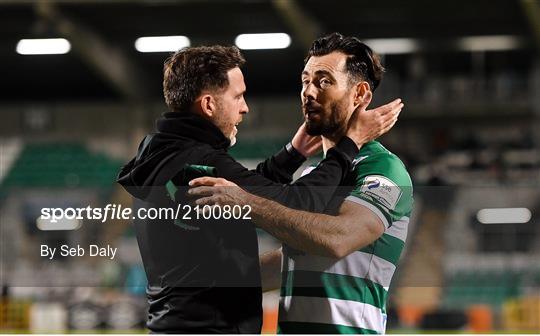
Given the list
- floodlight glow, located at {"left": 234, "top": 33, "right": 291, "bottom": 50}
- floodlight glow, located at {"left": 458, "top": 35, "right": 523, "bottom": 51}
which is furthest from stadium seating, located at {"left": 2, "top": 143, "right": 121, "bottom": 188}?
floodlight glow, located at {"left": 458, "top": 35, "right": 523, "bottom": 51}

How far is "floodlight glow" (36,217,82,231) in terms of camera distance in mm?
2609

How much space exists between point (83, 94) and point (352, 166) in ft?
50.4

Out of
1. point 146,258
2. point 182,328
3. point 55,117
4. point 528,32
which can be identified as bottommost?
point 182,328

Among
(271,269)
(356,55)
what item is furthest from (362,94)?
(271,269)

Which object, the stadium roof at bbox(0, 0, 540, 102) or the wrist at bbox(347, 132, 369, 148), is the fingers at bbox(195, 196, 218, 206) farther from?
the stadium roof at bbox(0, 0, 540, 102)

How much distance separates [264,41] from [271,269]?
44.0 feet

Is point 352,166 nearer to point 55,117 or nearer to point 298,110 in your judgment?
point 298,110

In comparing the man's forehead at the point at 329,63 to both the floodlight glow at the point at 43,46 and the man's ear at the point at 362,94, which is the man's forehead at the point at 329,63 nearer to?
the man's ear at the point at 362,94

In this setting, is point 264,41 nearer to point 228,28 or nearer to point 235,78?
point 228,28

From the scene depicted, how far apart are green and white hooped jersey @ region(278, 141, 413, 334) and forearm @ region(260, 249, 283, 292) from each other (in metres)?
0.09

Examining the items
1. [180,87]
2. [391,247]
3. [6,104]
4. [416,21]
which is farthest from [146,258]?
[6,104]

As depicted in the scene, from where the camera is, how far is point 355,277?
2.53 metres

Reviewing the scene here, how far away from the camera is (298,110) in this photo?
16.5 meters

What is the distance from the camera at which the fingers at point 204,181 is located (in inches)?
92.6
